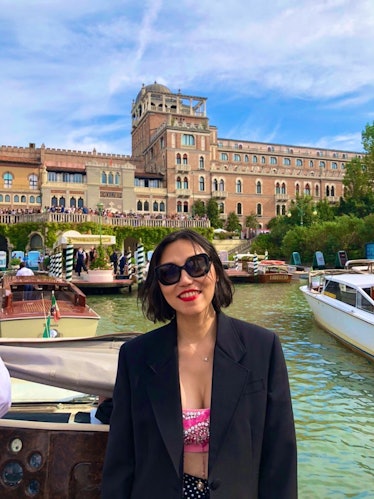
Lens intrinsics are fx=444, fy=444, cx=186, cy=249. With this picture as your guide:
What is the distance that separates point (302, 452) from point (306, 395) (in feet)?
6.31

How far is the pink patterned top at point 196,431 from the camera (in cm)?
181

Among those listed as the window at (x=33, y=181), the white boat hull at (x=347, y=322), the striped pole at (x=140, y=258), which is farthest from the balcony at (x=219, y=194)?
the white boat hull at (x=347, y=322)

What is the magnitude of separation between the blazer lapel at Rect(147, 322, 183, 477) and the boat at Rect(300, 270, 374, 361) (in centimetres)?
765

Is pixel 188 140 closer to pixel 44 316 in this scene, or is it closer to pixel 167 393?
pixel 44 316

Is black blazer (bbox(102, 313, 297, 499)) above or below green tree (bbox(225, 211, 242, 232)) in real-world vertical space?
below

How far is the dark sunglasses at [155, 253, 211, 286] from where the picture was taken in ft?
6.61

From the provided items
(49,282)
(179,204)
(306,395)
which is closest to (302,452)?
(306,395)

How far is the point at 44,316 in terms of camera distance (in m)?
9.87

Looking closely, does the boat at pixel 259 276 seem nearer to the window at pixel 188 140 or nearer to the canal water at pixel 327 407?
the canal water at pixel 327 407

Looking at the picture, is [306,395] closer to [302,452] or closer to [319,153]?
[302,452]

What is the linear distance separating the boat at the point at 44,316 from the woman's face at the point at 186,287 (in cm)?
777

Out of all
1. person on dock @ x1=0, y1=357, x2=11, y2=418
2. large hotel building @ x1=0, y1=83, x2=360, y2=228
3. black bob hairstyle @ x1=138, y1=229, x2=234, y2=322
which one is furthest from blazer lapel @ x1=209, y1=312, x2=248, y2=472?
large hotel building @ x1=0, y1=83, x2=360, y2=228

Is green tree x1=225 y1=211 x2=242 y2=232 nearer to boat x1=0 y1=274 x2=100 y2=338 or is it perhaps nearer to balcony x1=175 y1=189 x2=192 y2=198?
balcony x1=175 y1=189 x2=192 y2=198

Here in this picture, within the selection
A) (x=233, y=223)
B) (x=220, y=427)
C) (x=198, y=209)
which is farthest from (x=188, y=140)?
(x=220, y=427)
